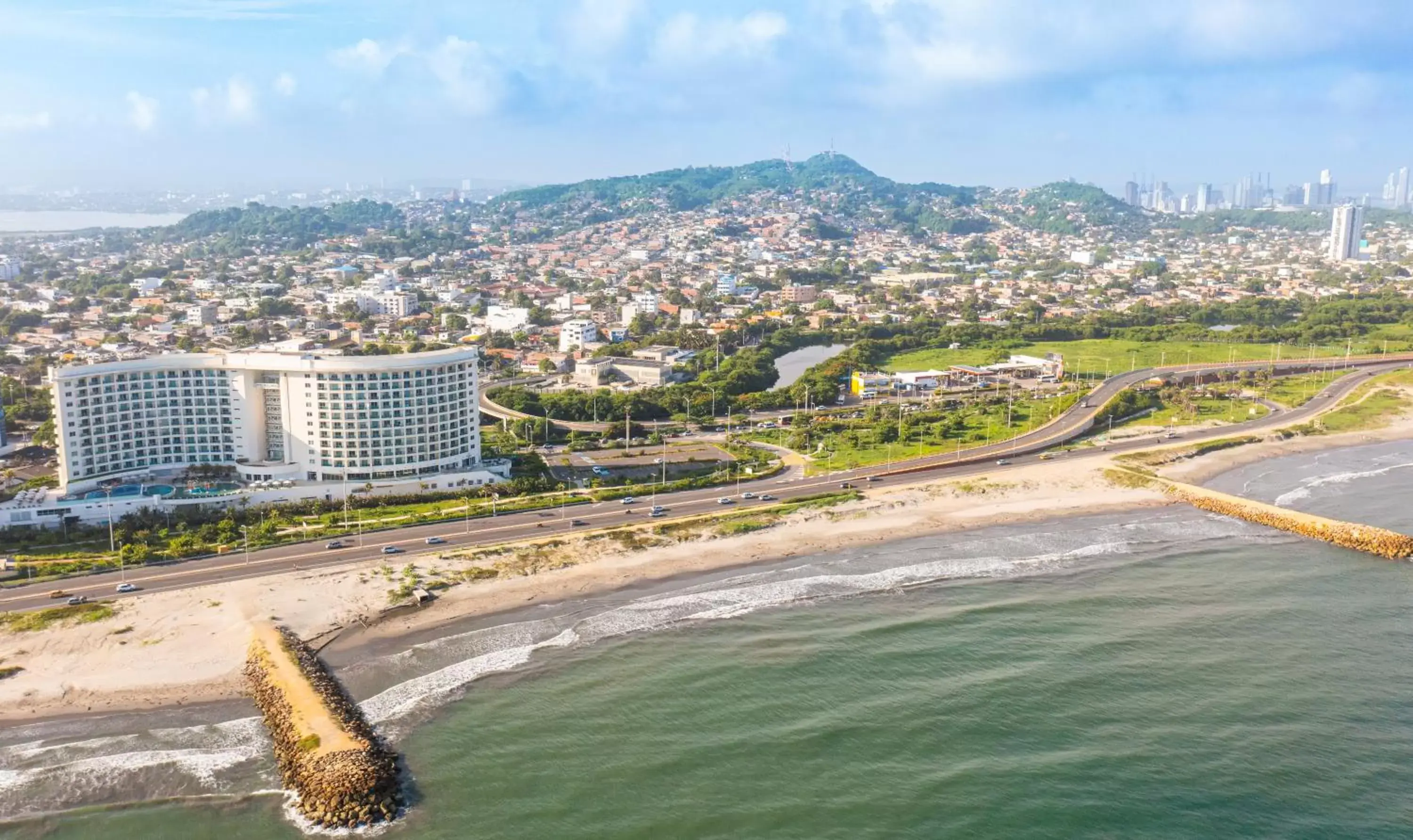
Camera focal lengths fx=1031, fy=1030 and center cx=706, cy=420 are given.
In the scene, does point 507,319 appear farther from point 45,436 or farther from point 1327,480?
point 1327,480

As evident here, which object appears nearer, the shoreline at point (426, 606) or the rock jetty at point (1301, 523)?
the shoreline at point (426, 606)

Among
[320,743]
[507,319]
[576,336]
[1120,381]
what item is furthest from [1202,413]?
[507,319]

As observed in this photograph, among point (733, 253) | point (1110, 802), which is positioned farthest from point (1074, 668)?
point (733, 253)

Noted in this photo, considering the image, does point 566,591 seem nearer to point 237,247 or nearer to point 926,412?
point 926,412

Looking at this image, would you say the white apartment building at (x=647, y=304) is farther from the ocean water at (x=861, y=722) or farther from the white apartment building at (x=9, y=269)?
the white apartment building at (x=9, y=269)

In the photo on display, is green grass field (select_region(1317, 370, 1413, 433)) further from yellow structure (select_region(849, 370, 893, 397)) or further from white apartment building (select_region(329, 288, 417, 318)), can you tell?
white apartment building (select_region(329, 288, 417, 318))

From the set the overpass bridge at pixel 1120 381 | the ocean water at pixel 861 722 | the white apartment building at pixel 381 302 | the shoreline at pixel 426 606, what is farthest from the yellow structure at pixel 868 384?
the white apartment building at pixel 381 302

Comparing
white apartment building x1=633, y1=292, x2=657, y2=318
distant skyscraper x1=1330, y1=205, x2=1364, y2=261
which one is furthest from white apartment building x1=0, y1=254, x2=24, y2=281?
distant skyscraper x1=1330, y1=205, x2=1364, y2=261
